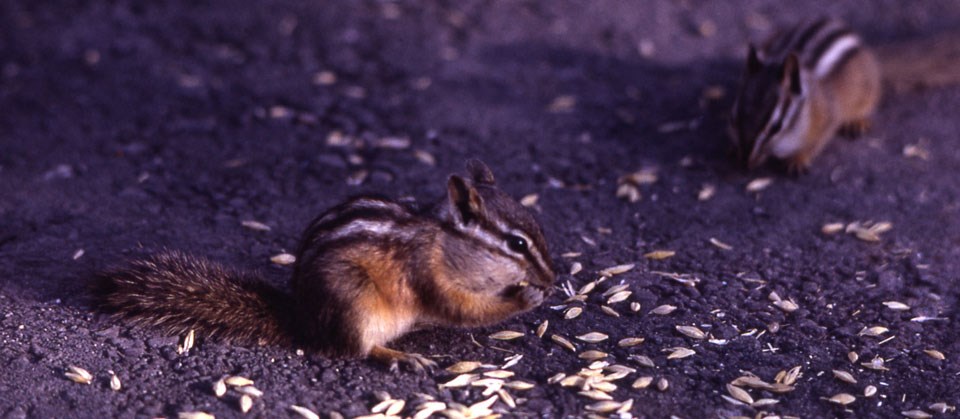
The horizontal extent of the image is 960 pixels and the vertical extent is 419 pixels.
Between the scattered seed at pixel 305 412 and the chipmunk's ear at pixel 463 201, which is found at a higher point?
the chipmunk's ear at pixel 463 201

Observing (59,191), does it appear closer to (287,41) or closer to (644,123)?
(287,41)

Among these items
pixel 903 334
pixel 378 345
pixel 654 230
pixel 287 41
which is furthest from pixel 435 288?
pixel 287 41

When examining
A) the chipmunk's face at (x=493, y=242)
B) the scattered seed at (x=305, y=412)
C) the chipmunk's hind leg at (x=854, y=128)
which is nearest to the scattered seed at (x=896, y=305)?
the chipmunk's face at (x=493, y=242)

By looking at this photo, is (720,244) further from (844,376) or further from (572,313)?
(844,376)

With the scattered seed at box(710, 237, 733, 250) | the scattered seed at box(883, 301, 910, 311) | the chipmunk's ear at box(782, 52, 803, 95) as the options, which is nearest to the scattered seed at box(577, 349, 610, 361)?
the scattered seed at box(710, 237, 733, 250)

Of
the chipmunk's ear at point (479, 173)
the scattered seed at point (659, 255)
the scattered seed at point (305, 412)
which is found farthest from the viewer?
the scattered seed at point (659, 255)

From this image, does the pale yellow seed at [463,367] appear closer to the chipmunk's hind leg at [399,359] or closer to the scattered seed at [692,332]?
the chipmunk's hind leg at [399,359]
